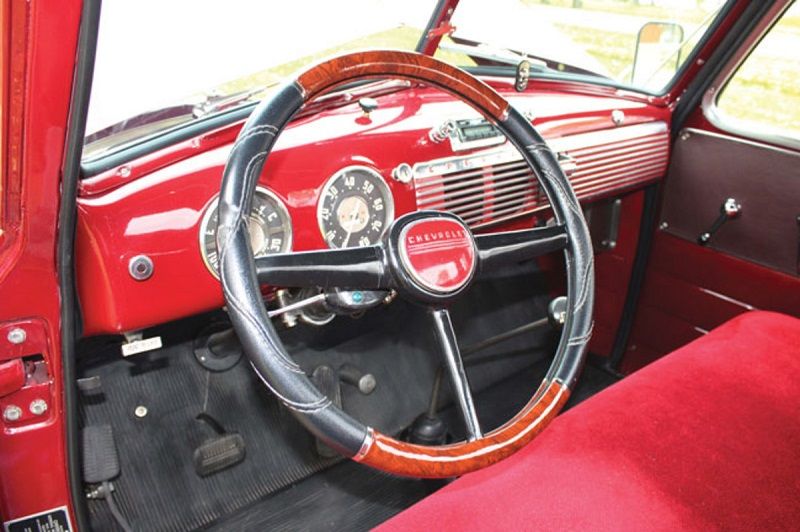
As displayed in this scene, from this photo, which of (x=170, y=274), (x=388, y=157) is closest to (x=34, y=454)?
(x=170, y=274)

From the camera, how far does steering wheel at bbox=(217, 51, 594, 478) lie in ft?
3.36

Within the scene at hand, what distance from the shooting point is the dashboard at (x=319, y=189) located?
1.34 meters

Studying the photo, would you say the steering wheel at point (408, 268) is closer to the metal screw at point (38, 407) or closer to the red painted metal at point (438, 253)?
the red painted metal at point (438, 253)

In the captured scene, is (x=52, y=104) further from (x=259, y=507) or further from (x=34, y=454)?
(x=259, y=507)

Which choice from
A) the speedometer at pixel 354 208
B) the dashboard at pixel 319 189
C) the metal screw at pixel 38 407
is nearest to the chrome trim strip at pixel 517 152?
the dashboard at pixel 319 189

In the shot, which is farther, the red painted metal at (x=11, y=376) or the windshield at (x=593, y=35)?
the windshield at (x=593, y=35)

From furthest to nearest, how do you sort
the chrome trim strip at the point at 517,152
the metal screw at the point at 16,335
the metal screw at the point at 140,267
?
the chrome trim strip at the point at 517,152 → the metal screw at the point at 140,267 → the metal screw at the point at 16,335

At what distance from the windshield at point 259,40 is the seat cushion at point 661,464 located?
88cm

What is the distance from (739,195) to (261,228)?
164cm

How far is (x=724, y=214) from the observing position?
7.61ft

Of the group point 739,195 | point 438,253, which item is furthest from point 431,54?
point 739,195

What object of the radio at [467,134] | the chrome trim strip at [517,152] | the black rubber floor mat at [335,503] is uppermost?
the radio at [467,134]

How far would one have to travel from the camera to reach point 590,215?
2654mm

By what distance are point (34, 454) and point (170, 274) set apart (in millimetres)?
416
